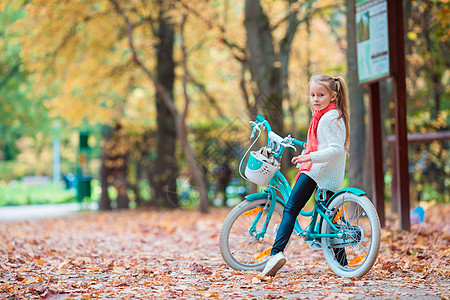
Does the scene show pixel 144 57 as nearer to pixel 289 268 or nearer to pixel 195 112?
pixel 195 112

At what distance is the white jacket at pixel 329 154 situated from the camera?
463cm

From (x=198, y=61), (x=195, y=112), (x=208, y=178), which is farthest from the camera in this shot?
(x=195, y=112)

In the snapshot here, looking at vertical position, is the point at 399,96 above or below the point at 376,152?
above

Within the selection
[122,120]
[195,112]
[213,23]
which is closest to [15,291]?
[213,23]

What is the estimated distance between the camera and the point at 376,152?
25.9 feet

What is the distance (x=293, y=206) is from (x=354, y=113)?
469 cm

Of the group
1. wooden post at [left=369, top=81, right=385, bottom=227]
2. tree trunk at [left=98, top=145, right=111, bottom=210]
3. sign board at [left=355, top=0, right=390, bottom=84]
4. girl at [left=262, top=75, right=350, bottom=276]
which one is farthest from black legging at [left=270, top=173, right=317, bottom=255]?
tree trunk at [left=98, top=145, right=111, bottom=210]

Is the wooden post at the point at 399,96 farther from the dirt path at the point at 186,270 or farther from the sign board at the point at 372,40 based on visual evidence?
the dirt path at the point at 186,270

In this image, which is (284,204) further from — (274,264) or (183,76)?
(183,76)

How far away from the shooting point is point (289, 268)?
5.51 metres

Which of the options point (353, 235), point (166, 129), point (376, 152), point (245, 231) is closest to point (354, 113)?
point (376, 152)

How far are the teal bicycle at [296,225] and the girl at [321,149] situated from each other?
0.39 ft

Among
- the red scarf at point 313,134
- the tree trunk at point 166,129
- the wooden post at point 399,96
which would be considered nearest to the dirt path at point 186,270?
the wooden post at point 399,96

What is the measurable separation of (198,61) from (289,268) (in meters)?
12.3
